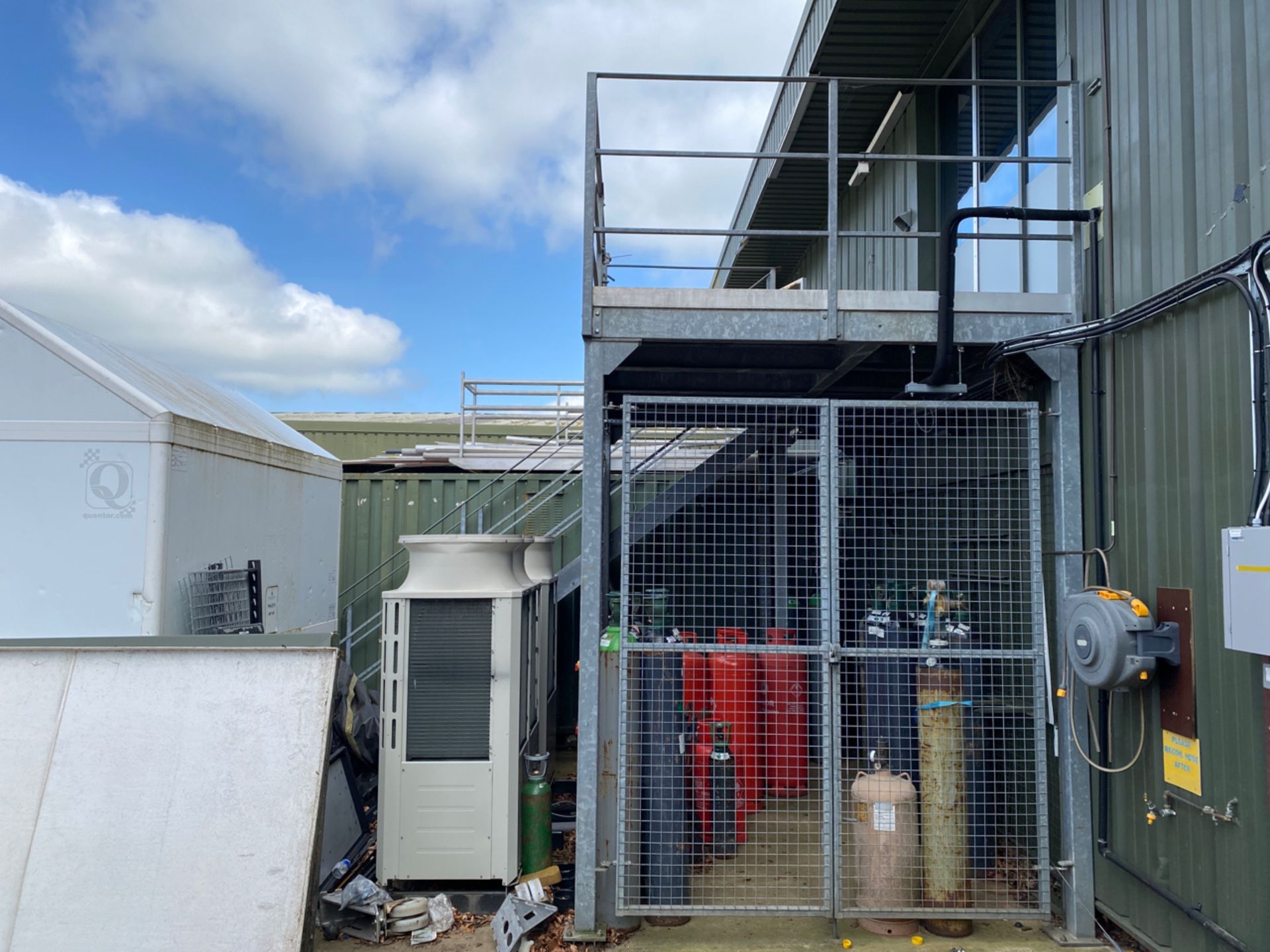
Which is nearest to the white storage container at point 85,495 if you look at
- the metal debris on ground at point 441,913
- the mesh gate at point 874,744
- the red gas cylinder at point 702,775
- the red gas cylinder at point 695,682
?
the metal debris on ground at point 441,913

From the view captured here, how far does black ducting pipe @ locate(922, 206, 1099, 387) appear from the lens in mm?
4137

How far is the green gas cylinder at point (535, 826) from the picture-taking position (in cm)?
493

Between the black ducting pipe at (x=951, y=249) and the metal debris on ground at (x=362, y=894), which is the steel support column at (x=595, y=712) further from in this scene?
the black ducting pipe at (x=951, y=249)

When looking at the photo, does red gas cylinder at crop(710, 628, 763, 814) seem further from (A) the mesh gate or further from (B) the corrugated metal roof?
(B) the corrugated metal roof

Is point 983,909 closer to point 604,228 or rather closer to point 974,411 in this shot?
point 974,411

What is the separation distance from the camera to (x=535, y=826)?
16.2ft

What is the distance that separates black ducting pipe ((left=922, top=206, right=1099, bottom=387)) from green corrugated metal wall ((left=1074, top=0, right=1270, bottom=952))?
0.24 meters

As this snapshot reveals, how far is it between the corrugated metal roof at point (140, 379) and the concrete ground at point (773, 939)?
3034mm

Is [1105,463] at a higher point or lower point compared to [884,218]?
lower

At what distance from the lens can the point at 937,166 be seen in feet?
20.9

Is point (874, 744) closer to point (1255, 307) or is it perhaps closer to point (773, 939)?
point (773, 939)

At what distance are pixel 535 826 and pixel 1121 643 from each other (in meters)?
3.44

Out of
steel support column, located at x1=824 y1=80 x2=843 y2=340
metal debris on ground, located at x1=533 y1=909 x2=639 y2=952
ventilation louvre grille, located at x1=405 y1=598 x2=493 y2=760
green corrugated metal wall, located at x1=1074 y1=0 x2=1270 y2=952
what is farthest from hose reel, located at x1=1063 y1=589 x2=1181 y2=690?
ventilation louvre grille, located at x1=405 y1=598 x2=493 y2=760

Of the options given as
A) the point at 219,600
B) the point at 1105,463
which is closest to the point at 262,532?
the point at 219,600
